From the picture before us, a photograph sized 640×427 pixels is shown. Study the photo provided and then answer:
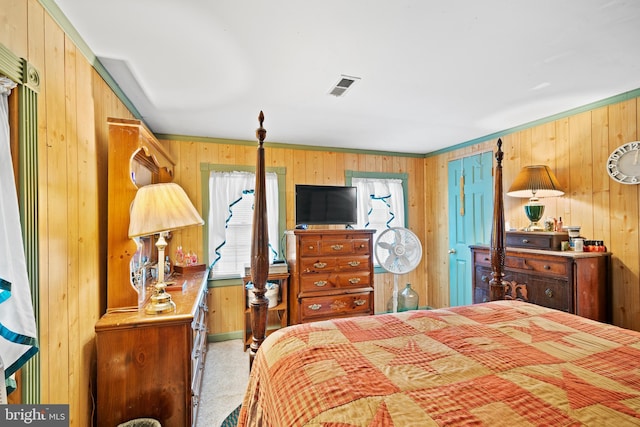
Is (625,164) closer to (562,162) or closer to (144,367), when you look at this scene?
(562,162)

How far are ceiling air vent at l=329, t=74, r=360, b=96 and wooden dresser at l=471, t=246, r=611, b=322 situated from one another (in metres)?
2.12

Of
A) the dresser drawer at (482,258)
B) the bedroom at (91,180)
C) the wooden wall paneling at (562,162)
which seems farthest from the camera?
the dresser drawer at (482,258)

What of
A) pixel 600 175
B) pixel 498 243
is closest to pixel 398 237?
pixel 498 243

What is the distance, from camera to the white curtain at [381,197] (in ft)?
13.6

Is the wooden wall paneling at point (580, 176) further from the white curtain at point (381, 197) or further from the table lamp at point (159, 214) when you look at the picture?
the table lamp at point (159, 214)

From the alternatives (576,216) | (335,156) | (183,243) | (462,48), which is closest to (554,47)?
(462,48)

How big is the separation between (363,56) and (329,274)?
2.19 m

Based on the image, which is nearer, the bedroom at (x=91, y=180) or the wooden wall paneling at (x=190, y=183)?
the bedroom at (x=91, y=180)

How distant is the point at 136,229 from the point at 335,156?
2.83 m

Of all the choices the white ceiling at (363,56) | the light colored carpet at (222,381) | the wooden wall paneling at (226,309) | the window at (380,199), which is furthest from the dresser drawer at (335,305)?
the white ceiling at (363,56)

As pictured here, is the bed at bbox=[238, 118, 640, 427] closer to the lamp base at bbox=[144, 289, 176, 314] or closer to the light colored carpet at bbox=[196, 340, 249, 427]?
the lamp base at bbox=[144, 289, 176, 314]

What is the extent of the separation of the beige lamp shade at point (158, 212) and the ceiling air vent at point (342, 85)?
1355 millimetres

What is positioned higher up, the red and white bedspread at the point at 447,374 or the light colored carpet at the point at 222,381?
the red and white bedspread at the point at 447,374

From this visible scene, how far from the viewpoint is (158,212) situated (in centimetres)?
168
